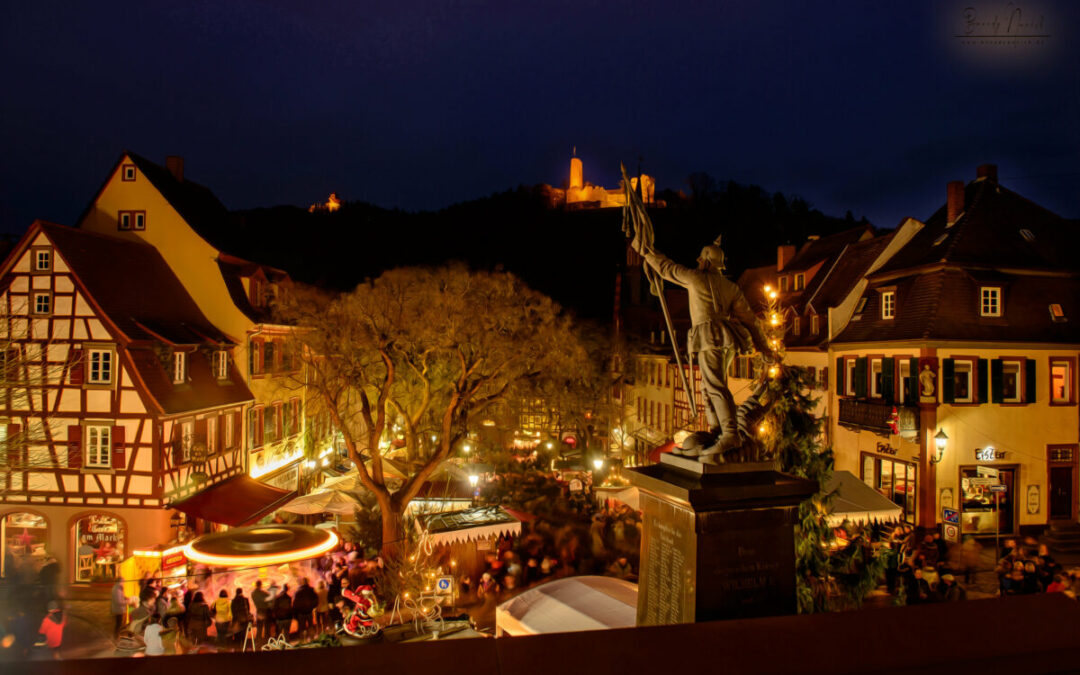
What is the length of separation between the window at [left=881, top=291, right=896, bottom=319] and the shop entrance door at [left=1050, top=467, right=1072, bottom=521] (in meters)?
6.58

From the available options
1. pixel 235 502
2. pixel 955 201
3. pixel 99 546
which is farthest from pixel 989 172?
pixel 99 546

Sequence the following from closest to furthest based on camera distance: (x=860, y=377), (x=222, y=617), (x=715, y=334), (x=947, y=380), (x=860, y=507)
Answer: (x=715, y=334)
(x=222, y=617)
(x=860, y=507)
(x=947, y=380)
(x=860, y=377)

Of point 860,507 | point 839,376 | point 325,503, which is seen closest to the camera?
point 860,507

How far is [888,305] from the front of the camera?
75.6 feet

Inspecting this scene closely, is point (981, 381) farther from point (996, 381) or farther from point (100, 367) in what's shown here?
point (100, 367)

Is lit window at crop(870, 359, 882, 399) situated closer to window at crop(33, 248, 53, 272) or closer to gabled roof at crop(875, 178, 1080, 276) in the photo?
gabled roof at crop(875, 178, 1080, 276)

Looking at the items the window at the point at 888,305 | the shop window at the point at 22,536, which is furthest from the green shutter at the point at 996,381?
the shop window at the point at 22,536

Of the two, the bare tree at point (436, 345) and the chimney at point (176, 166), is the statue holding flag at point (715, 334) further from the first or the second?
the chimney at point (176, 166)

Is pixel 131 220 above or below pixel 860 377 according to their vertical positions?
above

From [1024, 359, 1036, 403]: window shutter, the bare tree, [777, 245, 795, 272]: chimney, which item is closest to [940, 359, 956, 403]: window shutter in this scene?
[1024, 359, 1036, 403]: window shutter

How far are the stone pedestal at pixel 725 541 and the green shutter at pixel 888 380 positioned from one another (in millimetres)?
18415

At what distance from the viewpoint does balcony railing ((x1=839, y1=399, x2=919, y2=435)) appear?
20391 mm

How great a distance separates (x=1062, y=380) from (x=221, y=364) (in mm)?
27677

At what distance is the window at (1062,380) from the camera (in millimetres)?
20734
